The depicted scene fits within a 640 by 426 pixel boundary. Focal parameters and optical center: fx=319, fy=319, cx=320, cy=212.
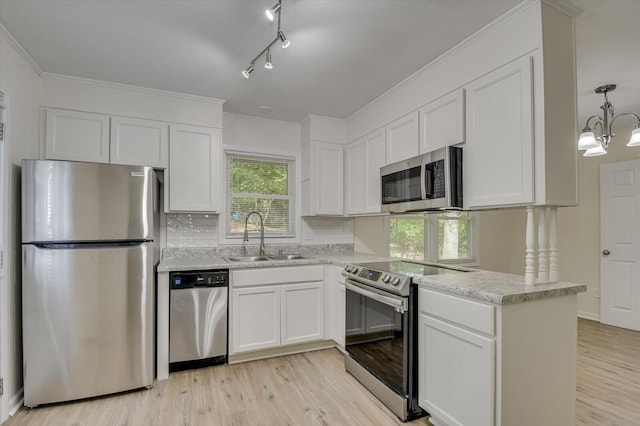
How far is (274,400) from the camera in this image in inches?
90.4

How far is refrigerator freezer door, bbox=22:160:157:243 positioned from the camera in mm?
2176

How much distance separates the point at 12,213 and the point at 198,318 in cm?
150

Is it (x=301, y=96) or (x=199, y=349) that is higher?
(x=301, y=96)

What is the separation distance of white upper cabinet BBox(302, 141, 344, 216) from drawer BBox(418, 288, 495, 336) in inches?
70.3

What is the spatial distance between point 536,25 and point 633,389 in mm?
2760

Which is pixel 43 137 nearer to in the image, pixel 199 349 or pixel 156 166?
pixel 156 166

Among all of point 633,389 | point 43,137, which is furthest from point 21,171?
point 633,389

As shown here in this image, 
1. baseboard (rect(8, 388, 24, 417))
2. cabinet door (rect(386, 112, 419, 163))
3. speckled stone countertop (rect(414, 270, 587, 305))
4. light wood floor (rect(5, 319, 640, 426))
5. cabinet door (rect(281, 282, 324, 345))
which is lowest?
light wood floor (rect(5, 319, 640, 426))

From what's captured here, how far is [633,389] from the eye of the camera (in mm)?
2443

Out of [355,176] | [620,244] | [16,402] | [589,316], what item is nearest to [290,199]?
[355,176]

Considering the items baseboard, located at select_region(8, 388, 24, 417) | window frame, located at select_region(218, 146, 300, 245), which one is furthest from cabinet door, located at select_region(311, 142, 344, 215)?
baseboard, located at select_region(8, 388, 24, 417)

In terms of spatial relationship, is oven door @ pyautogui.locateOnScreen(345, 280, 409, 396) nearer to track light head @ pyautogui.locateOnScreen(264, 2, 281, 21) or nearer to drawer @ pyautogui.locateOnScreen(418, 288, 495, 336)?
drawer @ pyautogui.locateOnScreen(418, 288, 495, 336)

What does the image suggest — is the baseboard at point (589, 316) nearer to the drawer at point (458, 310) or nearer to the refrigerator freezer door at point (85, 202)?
the drawer at point (458, 310)

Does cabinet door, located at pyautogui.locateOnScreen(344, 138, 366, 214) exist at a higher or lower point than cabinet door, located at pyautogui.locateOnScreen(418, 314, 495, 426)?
higher
